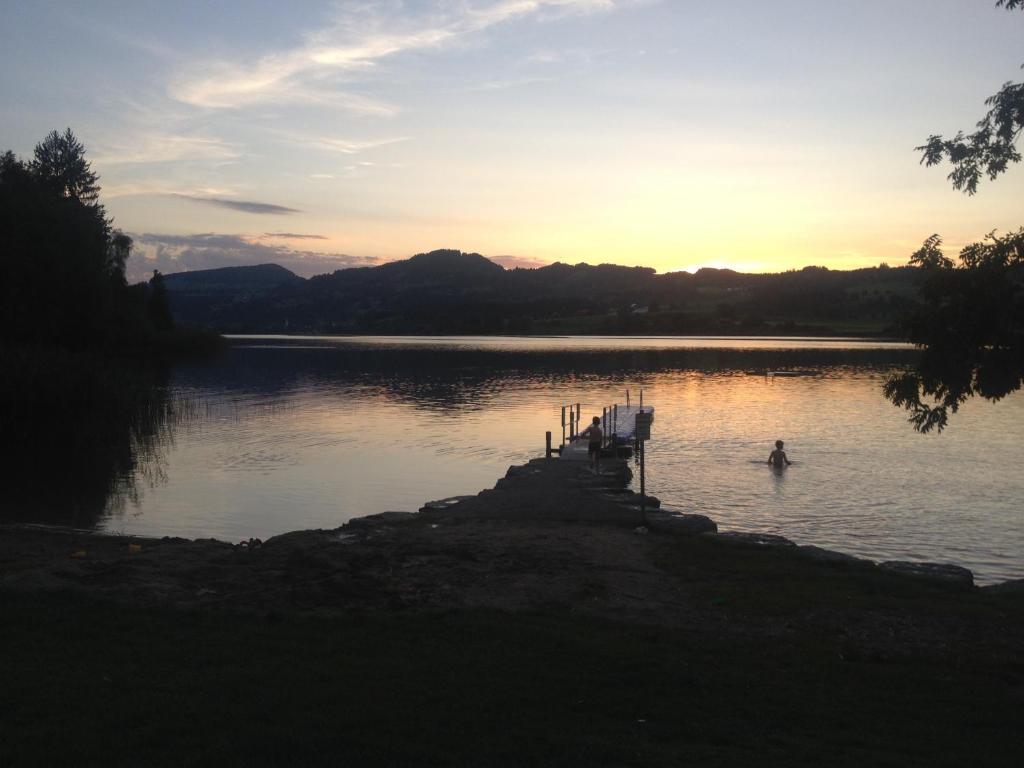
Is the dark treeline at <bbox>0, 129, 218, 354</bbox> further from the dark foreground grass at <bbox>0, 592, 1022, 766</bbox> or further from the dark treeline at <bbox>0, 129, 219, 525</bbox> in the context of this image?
the dark foreground grass at <bbox>0, 592, 1022, 766</bbox>

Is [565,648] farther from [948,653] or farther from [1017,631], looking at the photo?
[1017,631]

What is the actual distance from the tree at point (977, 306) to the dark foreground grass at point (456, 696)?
348 cm

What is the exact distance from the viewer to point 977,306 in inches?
398

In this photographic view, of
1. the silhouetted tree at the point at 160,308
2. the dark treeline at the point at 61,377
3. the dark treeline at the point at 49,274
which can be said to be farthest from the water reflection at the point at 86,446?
the silhouetted tree at the point at 160,308

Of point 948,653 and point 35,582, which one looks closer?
point 948,653

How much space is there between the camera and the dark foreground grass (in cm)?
703

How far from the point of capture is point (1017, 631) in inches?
446

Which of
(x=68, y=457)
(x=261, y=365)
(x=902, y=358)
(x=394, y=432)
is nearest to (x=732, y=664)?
(x=68, y=457)

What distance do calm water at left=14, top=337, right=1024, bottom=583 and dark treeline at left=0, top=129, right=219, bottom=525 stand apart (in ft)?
4.97

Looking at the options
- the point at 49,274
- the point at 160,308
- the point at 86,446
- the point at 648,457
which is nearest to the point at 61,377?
the point at 86,446

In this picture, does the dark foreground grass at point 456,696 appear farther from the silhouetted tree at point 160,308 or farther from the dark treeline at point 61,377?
the silhouetted tree at point 160,308

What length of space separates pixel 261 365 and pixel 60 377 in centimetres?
6796

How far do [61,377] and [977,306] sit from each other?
132 feet

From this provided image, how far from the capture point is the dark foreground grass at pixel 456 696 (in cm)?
703
